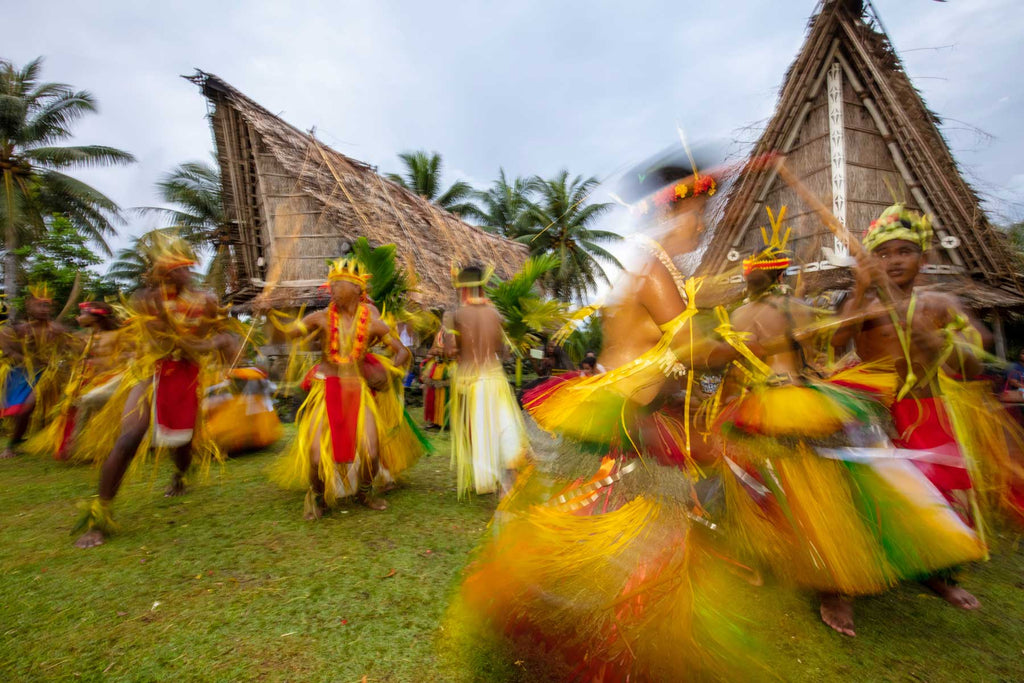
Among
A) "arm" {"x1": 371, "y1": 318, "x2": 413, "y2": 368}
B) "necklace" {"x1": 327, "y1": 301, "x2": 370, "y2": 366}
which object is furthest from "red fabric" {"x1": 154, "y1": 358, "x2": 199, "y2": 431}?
"arm" {"x1": 371, "y1": 318, "x2": 413, "y2": 368}

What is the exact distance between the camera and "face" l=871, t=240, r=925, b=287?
8.73 feet

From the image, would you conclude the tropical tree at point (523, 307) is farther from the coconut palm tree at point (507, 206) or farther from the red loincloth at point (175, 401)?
the coconut palm tree at point (507, 206)

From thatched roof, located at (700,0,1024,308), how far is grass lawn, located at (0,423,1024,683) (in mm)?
4849

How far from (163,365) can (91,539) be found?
1093 millimetres

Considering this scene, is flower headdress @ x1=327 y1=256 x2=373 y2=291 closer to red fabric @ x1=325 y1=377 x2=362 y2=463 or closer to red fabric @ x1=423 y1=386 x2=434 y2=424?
red fabric @ x1=325 y1=377 x2=362 y2=463

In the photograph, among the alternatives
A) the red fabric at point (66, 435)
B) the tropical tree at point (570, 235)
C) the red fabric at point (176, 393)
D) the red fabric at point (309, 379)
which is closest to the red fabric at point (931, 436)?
the red fabric at point (309, 379)

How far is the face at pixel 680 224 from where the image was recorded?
1798 millimetres

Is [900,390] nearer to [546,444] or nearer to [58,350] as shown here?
[546,444]

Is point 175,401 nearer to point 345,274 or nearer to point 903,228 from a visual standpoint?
point 345,274

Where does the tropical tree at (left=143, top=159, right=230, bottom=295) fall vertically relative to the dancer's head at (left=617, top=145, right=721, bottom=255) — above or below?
above

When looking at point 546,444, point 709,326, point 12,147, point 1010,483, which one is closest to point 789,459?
point 709,326

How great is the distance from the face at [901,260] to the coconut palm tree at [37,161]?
27240mm

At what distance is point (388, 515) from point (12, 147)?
92.8 ft

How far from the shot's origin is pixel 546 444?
2074 millimetres
